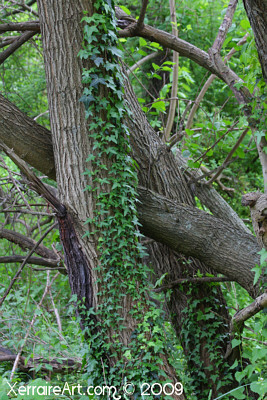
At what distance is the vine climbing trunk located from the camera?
327 cm

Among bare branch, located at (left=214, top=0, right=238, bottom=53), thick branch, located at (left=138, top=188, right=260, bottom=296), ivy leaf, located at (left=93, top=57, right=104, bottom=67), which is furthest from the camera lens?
bare branch, located at (left=214, top=0, right=238, bottom=53)

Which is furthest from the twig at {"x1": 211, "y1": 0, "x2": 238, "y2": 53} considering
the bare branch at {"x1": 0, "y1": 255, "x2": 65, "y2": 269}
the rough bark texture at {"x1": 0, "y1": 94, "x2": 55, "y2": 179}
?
the bare branch at {"x1": 0, "y1": 255, "x2": 65, "y2": 269}

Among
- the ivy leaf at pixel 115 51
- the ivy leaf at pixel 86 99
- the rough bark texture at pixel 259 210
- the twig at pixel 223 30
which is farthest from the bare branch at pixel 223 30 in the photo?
the rough bark texture at pixel 259 210

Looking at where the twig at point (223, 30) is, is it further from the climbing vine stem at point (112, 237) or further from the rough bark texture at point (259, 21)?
the rough bark texture at point (259, 21)

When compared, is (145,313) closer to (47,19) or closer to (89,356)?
(89,356)

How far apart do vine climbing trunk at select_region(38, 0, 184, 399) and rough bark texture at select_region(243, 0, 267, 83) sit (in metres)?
1.10

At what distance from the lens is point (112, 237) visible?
3355 millimetres

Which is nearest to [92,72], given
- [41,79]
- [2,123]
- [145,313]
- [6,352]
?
[2,123]

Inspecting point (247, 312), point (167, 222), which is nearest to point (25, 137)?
point (167, 222)

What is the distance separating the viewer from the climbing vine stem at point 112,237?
3234mm

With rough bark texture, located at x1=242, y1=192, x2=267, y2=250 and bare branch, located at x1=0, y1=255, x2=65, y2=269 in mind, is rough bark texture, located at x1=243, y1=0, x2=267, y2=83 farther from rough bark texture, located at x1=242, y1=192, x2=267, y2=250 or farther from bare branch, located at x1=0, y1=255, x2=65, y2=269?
bare branch, located at x1=0, y1=255, x2=65, y2=269

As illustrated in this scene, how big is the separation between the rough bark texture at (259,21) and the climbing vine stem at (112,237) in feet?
3.56

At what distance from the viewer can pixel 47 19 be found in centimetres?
347

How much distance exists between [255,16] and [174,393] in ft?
8.84
